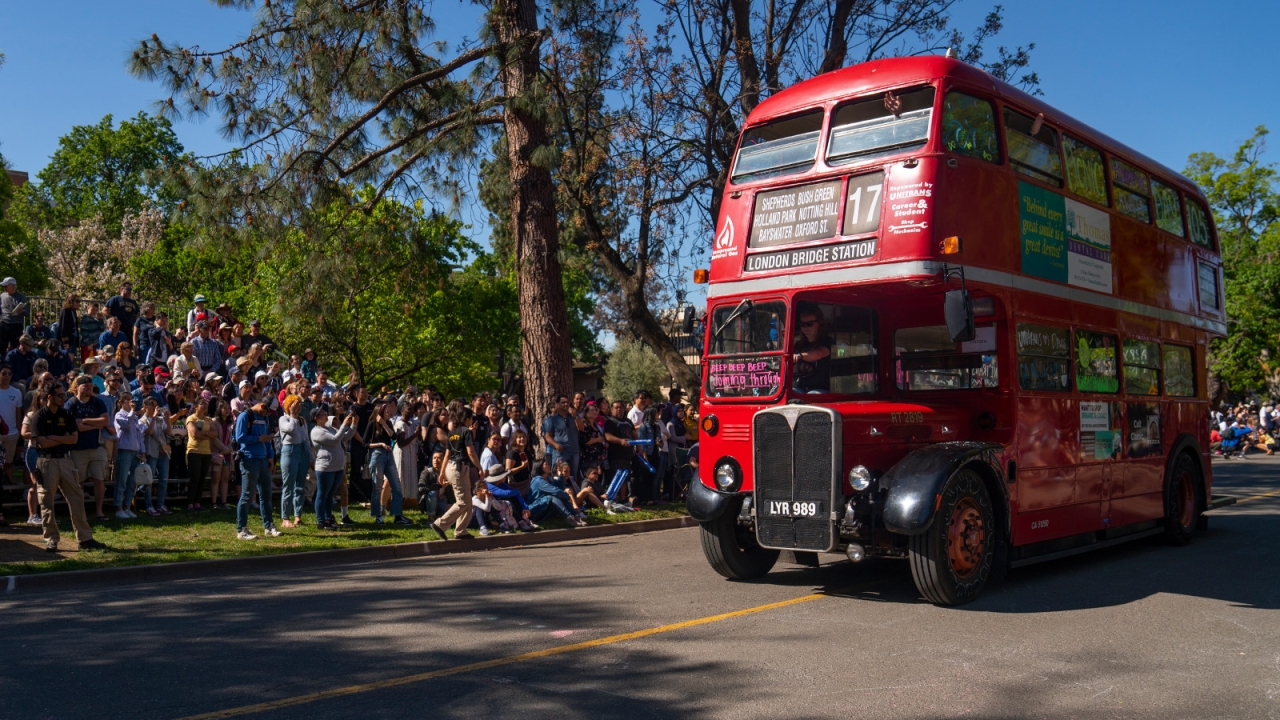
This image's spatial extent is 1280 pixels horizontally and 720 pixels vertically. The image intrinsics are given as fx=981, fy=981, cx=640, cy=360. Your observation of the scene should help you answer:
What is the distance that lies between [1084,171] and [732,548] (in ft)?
18.0

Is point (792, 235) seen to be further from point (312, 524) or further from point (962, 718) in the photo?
point (312, 524)

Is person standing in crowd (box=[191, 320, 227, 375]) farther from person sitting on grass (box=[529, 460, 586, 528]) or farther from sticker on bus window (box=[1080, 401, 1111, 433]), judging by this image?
sticker on bus window (box=[1080, 401, 1111, 433])

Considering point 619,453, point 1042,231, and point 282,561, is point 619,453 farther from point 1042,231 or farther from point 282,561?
point 1042,231

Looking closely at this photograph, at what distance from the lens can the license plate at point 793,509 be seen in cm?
820

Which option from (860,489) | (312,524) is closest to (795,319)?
(860,489)

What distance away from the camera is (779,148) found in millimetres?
9328

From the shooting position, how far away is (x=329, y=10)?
14250mm

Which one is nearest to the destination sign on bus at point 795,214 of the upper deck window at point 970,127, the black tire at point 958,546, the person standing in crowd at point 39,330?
the upper deck window at point 970,127

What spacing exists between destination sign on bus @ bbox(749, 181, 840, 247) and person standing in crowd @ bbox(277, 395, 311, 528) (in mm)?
6816

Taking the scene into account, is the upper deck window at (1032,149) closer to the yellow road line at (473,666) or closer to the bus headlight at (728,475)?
the bus headlight at (728,475)

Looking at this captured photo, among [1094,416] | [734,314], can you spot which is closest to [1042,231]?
[1094,416]

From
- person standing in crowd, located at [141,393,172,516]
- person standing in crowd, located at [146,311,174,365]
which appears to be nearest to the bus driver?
person standing in crowd, located at [141,393,172,516]

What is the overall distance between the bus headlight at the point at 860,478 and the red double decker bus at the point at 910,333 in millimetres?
18

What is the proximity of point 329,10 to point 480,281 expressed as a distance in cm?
3349
